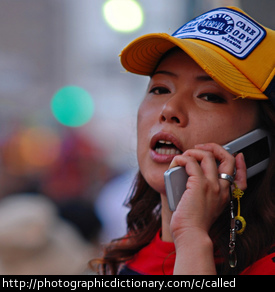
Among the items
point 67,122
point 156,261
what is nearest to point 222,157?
point 156,261

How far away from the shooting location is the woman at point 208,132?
1.55m

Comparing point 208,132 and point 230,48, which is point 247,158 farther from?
point 230,48

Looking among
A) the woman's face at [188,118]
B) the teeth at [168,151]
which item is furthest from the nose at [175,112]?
the teeth at [168,151]

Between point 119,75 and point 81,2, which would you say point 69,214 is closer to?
point 119,75

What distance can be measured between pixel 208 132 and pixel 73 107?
11712mm

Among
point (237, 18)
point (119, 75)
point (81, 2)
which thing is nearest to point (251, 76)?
point (237, 18)

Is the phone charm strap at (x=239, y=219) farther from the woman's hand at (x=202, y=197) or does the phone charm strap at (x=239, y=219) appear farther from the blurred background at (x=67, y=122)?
the blurred background at (x=67, y=122)

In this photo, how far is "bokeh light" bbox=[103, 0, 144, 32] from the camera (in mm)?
9469

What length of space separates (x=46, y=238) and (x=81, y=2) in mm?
14888

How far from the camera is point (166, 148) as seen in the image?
6.04 feet

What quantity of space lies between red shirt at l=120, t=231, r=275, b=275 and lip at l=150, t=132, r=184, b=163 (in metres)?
0.41

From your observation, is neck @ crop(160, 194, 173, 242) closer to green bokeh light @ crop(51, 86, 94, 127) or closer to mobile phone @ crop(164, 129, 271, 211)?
mobile phone @ crop(164, 129, 271, 211)

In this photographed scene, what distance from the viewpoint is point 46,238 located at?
4012 millimetres

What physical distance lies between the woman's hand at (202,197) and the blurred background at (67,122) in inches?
36.4
